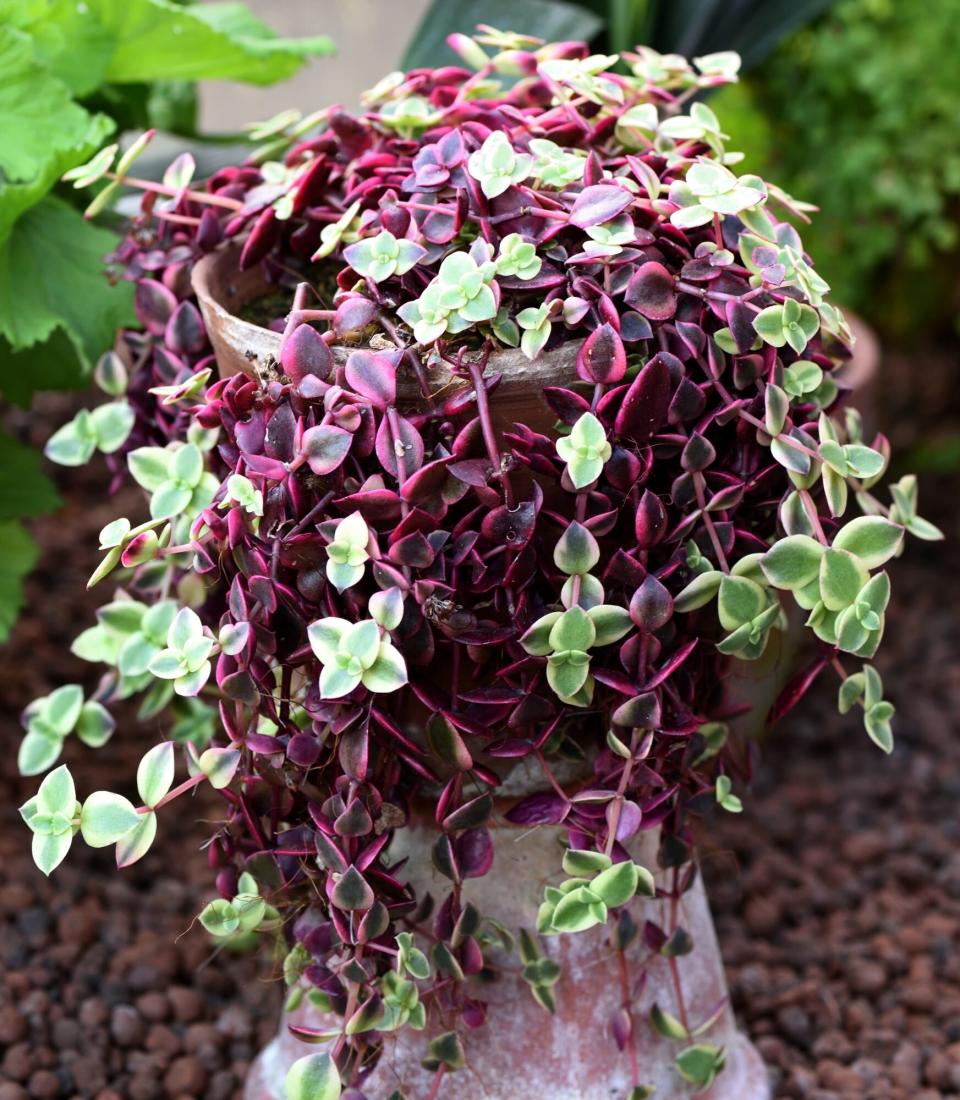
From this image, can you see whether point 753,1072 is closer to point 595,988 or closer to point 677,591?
point 595,988

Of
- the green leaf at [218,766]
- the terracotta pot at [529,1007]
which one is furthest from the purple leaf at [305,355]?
the green leaf at [218,766]

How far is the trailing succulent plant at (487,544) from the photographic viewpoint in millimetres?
878

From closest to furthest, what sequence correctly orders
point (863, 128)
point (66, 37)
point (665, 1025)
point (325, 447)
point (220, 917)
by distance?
point (325, 447) < point (220, 917) < point (665, 1025) < point (66, 37) < point (863, 128)

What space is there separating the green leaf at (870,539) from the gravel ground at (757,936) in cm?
32

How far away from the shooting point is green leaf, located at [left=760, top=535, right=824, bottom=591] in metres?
0.89

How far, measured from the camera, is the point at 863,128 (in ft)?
7.88

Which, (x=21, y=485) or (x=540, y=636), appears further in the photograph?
(x=21, y=485)

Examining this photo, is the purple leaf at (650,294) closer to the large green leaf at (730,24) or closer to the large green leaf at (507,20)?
the large green leaf at (507,20)

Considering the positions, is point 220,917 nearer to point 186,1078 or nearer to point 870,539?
point 186,1078

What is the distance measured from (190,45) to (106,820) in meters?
0.82

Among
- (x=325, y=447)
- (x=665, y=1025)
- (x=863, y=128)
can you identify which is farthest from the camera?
(x=863, y=128)

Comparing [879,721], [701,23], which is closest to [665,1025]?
[879,721]

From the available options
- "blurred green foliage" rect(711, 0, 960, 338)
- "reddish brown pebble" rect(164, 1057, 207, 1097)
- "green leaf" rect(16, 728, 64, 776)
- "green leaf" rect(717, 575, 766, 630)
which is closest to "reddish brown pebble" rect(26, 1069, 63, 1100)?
"reddish brown pebble" rect(164, 1057, 207, 1097)

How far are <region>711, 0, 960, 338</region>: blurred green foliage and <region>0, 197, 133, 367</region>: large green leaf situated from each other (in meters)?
1.37
